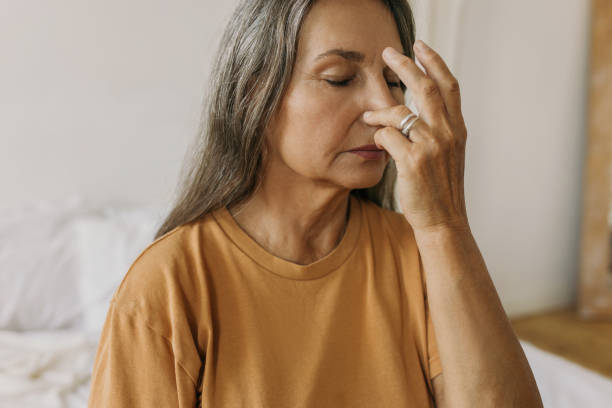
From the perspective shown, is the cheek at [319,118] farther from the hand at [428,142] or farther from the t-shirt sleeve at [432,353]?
the t-shirt sleeve at [432,353]

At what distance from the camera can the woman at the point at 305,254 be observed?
2.53 ft

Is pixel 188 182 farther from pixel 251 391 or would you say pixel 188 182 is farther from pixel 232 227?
pixel 251 391

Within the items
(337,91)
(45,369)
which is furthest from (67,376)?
(337,91)

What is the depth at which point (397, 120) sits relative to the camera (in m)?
0.78

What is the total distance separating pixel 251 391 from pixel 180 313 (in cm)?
16

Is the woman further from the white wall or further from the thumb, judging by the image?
the white wall

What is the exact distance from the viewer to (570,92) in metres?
2.71

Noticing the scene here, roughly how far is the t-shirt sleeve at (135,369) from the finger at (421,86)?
1.68ft

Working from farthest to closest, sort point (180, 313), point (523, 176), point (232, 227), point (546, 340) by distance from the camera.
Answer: point (523, 176), point (546, 340), point (232, 227), point (180, 313)

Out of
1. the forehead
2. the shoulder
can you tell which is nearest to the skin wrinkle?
the forehead

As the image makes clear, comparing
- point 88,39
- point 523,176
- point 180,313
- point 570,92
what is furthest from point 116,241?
point 570,92

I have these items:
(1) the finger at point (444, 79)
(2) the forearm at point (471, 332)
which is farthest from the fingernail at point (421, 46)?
(2) the forearm at point (471, 332)

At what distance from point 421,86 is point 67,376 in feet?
3.92

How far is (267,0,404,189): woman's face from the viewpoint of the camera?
31.1 inches
